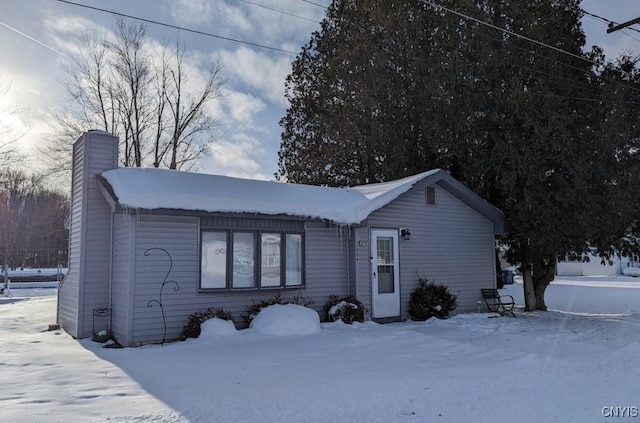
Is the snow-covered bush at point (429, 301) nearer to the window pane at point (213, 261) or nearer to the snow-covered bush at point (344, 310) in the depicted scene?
the snow-covered bush at point (344, 310)

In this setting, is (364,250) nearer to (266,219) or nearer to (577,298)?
(266,219)

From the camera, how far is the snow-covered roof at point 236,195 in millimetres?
8906

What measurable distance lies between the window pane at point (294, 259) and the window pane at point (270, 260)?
264 millimetres

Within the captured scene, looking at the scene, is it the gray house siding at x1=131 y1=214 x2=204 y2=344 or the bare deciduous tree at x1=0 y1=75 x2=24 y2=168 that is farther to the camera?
the bare deciduous tree at x1=0 y1=75 x2=24 y2=168

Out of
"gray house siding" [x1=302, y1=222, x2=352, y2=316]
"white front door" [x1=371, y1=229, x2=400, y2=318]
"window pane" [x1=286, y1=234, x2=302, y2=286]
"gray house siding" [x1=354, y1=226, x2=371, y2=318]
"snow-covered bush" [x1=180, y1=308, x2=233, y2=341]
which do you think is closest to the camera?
"snow-covered bush" [x1=180, y1=308, x2=233, y2=341]

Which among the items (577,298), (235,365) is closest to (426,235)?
A: (235,365)

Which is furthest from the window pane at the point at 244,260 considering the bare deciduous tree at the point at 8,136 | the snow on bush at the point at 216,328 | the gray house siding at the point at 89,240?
the bare deciduous tree at the point at 8,136

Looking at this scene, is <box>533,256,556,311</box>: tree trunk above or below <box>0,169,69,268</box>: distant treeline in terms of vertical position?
below

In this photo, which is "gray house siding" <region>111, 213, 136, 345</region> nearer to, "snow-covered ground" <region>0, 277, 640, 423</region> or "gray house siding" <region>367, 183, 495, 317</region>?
"snow-covered ground" <region>0, 277, 640, 423</region>

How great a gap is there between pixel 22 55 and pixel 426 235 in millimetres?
10783

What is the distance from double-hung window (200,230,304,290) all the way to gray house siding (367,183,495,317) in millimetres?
2184

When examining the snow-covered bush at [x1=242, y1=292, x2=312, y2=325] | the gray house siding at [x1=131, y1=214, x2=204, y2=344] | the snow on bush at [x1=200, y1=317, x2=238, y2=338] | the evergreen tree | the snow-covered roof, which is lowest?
the snow on bush at [x1=200, y1=317, x2=238, y2=338]

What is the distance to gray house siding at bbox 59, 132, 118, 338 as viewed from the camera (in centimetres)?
961

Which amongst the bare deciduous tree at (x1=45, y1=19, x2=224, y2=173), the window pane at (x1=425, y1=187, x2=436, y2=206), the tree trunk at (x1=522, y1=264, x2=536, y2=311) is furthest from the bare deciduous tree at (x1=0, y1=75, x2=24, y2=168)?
the tree trunk at (x1=522, y1=264, x2=536, y2=311)
